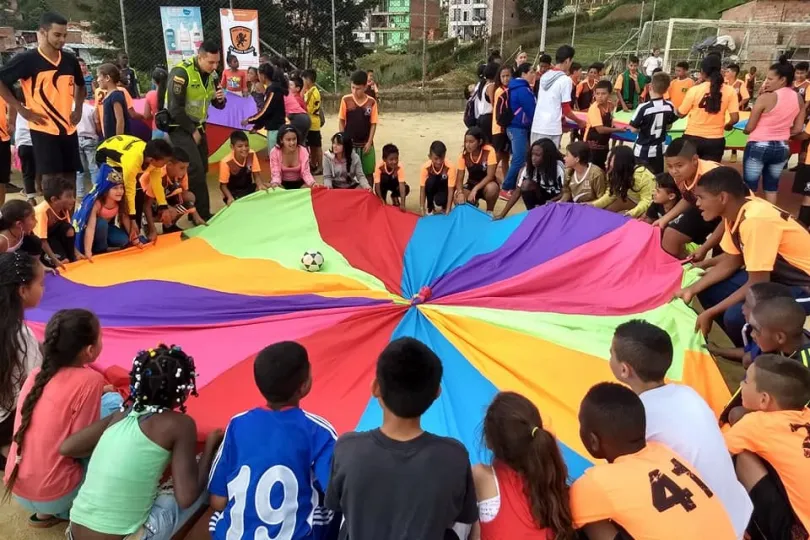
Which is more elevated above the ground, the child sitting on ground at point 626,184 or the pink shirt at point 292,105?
the pink shirt at point 292,105

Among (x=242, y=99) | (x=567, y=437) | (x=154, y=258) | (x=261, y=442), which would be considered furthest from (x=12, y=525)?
(x=242, y=99)

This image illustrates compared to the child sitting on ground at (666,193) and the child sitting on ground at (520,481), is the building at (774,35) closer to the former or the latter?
the child sitting on ground at (666,193)

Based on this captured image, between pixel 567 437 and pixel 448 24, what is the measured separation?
23115 mm

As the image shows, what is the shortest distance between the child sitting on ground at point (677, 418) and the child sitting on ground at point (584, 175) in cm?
306

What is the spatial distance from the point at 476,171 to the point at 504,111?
124cm

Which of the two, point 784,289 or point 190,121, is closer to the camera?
point 784,289

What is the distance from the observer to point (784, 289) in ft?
9.38

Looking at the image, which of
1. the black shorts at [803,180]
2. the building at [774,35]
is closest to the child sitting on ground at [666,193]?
the black shorts at [803,180]

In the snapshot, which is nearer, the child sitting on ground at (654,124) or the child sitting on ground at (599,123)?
the child sitting on ground at (654,124)

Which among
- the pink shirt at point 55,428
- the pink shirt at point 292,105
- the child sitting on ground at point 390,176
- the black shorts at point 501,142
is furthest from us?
the pink shirt at point 292,105

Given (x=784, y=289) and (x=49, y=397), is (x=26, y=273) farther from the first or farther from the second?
(x=784, y=289)

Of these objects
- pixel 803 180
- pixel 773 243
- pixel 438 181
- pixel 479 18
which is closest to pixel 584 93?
pixel 803 180

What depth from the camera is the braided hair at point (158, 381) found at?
212cm

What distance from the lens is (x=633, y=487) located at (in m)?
1.79
